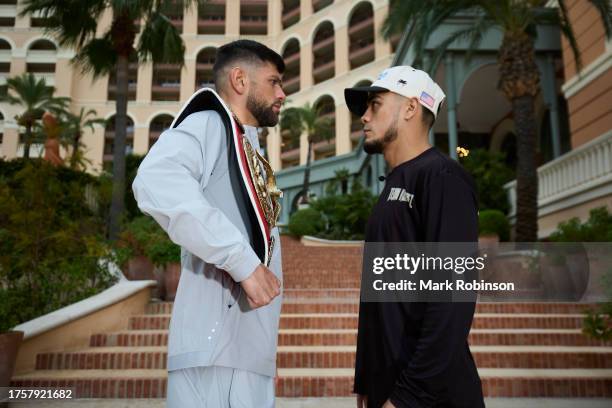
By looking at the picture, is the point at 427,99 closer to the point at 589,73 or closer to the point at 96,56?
the point at 589,73

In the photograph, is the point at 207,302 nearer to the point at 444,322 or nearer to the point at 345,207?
the point at 444,322

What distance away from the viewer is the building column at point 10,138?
150ft

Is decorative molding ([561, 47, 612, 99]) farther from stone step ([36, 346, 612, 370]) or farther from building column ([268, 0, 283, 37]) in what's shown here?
building column ([268, 0, 283, 37])

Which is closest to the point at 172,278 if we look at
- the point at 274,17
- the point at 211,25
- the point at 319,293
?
the point at 319,293

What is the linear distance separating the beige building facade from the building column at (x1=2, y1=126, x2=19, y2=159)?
10 cm

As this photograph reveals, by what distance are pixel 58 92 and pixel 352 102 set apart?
2093 inches

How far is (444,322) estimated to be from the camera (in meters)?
1.42

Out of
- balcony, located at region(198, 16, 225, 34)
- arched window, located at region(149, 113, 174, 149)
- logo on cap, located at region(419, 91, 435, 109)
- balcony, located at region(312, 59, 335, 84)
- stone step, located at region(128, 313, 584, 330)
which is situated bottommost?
stone step, located at region(128, 313, 584, 330)

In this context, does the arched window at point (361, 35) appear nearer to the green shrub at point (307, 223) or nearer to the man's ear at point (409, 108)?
the green shrub at point (307, 223)

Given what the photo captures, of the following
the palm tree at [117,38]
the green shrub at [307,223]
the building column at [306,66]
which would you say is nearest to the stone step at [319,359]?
the palm tree at [117,38]

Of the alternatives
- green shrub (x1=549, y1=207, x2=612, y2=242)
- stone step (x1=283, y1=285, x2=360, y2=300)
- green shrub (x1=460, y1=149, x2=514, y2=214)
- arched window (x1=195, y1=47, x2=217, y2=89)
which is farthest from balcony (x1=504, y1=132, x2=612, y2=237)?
arched window (x1=195, y1=47, x2=217, y2=89)

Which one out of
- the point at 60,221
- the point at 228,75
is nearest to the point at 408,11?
the point at 60,221

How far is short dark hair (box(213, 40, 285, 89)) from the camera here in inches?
71.0

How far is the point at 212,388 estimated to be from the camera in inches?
57.1
